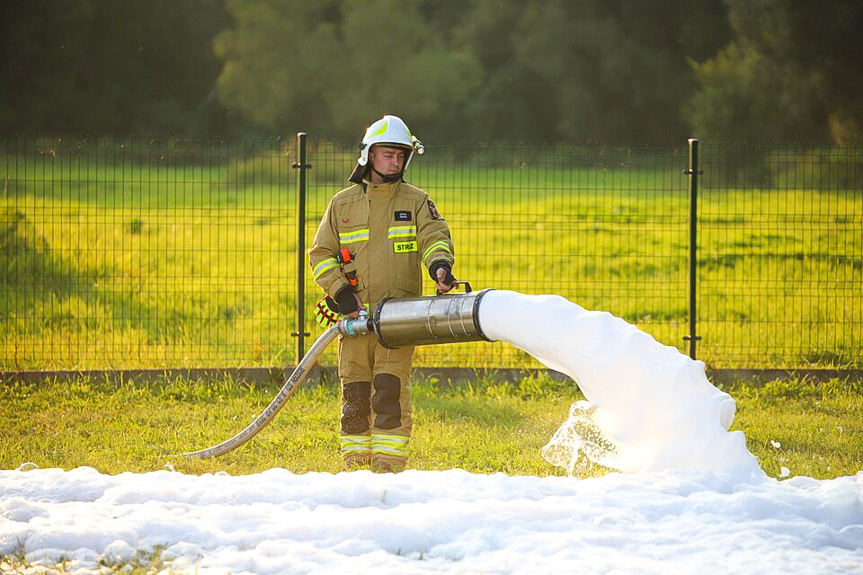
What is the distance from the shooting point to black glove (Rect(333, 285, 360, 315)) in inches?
267

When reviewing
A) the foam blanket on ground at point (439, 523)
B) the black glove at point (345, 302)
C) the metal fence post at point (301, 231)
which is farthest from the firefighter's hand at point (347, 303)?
the metal fence post at point (301, 231)

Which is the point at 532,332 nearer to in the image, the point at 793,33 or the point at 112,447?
the point at 112,447

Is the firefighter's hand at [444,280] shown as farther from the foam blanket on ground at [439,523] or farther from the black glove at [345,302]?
the foam blanket on ground at [439,523]

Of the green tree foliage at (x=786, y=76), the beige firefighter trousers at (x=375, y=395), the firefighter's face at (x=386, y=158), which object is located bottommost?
the beige firefighter trousers at (x=375, y=395)

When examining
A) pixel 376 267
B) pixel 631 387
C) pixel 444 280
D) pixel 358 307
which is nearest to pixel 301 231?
pixel 376 267

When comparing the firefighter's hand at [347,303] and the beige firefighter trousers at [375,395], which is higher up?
the firefighter's hand at [347,303]

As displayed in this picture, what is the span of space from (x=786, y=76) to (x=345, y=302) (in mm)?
41338

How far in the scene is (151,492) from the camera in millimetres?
5586

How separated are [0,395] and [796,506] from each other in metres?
6.37

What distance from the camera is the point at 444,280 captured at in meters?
6.61

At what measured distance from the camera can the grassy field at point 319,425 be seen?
730cm

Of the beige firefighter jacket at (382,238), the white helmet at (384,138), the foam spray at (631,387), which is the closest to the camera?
the foam spray at (631,387)

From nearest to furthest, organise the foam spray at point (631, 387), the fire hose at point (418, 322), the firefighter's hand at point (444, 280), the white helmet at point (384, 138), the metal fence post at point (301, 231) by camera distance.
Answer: the foam spray at point (631, 387), the fire hose at point (418, 322), the firefighter's hand at point (444, 280), the white helmet at point (384, 138), the metal fence post at point (301, 231)

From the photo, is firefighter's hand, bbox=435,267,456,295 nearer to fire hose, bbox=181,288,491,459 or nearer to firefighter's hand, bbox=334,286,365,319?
fire hose, bbox=181,288,491,459
